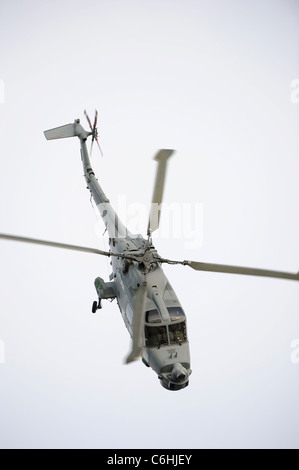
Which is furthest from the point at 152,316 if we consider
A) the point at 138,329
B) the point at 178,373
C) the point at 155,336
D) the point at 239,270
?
the point at 239,270

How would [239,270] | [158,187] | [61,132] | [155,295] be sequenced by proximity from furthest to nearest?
[61,132]
[155,295]
[158,187]
[239,270]

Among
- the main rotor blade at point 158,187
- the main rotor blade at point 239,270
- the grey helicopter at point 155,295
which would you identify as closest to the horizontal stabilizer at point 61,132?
the grey helicopter at point 155,295

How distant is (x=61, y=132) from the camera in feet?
46.0

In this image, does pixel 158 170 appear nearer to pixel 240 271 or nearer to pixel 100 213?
pixel 240 271

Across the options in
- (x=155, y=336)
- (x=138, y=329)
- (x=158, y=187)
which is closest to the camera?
(x=138, y=329)

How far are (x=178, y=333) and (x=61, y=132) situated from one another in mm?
9441

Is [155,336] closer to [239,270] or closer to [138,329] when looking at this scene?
[138,329]

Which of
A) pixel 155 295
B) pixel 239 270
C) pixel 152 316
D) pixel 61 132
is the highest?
pixel 61 132

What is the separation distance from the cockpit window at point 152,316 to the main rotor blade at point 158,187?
5.69ft

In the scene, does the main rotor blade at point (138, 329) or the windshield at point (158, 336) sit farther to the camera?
the windshield at point (158, 336)

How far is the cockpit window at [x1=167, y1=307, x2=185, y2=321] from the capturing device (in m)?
7.97

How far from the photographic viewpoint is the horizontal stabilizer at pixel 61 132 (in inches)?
545

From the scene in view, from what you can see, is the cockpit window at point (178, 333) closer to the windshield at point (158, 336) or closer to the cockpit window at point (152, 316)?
the windshield at point (158, 336)

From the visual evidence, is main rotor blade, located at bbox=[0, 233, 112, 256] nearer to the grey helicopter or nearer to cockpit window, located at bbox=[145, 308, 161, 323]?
the grey helicopter
